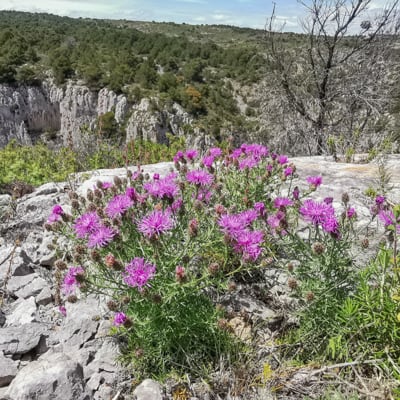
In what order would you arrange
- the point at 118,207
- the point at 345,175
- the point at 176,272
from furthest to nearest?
the point at 345,175, the point at 118,207, the point at 176,272

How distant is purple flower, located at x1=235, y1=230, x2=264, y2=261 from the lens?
220cm

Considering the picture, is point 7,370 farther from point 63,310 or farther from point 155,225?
point 155,225

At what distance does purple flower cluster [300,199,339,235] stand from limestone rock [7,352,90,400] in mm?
1440

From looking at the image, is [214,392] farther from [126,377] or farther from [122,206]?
[122,206]

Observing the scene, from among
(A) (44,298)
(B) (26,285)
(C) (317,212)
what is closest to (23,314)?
(A) (44,298)

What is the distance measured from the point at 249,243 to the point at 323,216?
43 cm

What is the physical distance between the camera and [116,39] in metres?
56.5

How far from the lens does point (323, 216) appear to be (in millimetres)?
2111

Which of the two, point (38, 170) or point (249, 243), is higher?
point (249, 243)

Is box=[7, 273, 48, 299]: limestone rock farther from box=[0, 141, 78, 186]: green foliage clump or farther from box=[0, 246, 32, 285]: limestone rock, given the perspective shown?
box=[0, 141, 78, 186]: green foliage clump

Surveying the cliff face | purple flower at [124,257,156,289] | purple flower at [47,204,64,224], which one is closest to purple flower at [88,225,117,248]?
purple flower at [124,257,156,289]

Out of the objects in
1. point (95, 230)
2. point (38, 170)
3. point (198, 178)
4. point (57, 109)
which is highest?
point (198, 178)

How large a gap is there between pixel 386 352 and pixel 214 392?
87cm

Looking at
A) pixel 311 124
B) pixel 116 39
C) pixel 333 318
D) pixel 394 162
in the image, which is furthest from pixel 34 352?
pixel 116 39
